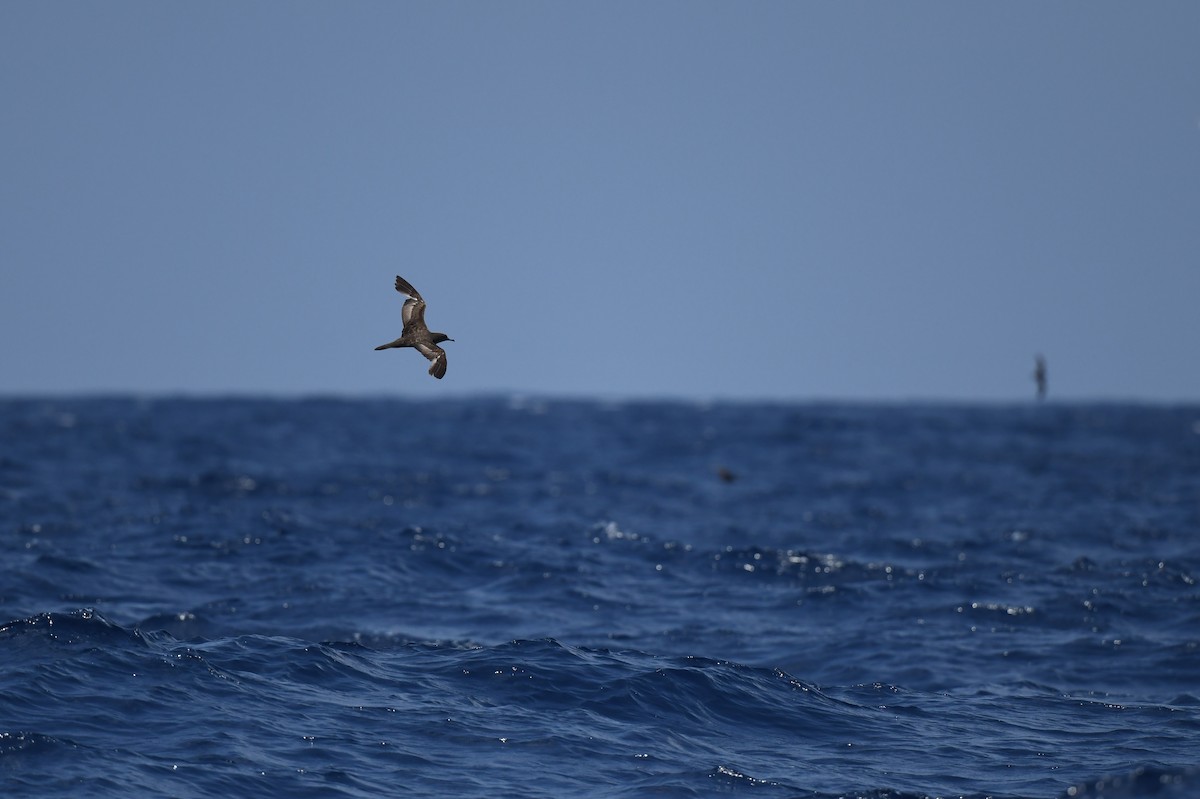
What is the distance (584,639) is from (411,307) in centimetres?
736

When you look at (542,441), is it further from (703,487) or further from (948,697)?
(948,697)

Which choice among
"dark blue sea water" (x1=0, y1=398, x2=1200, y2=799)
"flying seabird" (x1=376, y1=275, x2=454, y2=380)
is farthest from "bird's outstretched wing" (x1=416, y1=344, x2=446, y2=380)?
"dark blue sea water" (x1=0, y1=398, x2=1200, y2=799)

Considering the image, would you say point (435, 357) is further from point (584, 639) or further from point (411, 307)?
point (584, 639)

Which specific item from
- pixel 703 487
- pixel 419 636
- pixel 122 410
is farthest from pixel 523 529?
pixel 122 410

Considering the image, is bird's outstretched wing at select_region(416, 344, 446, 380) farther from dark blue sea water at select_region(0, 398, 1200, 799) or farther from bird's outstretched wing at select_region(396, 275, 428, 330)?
dark blue sea water at select_region(0, 398, 1200, 799)

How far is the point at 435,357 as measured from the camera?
16547 millimetres

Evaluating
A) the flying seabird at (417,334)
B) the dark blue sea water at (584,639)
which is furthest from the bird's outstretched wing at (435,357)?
the dark blue sea water at (584,639)

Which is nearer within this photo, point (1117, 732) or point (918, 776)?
point (918, 776)

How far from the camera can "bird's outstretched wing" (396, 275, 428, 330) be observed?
17125 mm

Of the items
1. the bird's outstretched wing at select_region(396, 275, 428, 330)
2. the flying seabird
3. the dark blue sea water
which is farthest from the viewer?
the bird's outstretched wing at select_region(396, 275, 428, 330)

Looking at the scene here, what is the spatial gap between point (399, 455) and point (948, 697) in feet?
135

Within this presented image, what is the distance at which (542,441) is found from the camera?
242 ft

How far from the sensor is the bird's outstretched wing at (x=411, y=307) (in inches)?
674

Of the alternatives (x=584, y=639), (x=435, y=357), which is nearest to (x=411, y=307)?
(x=435, y=357)
